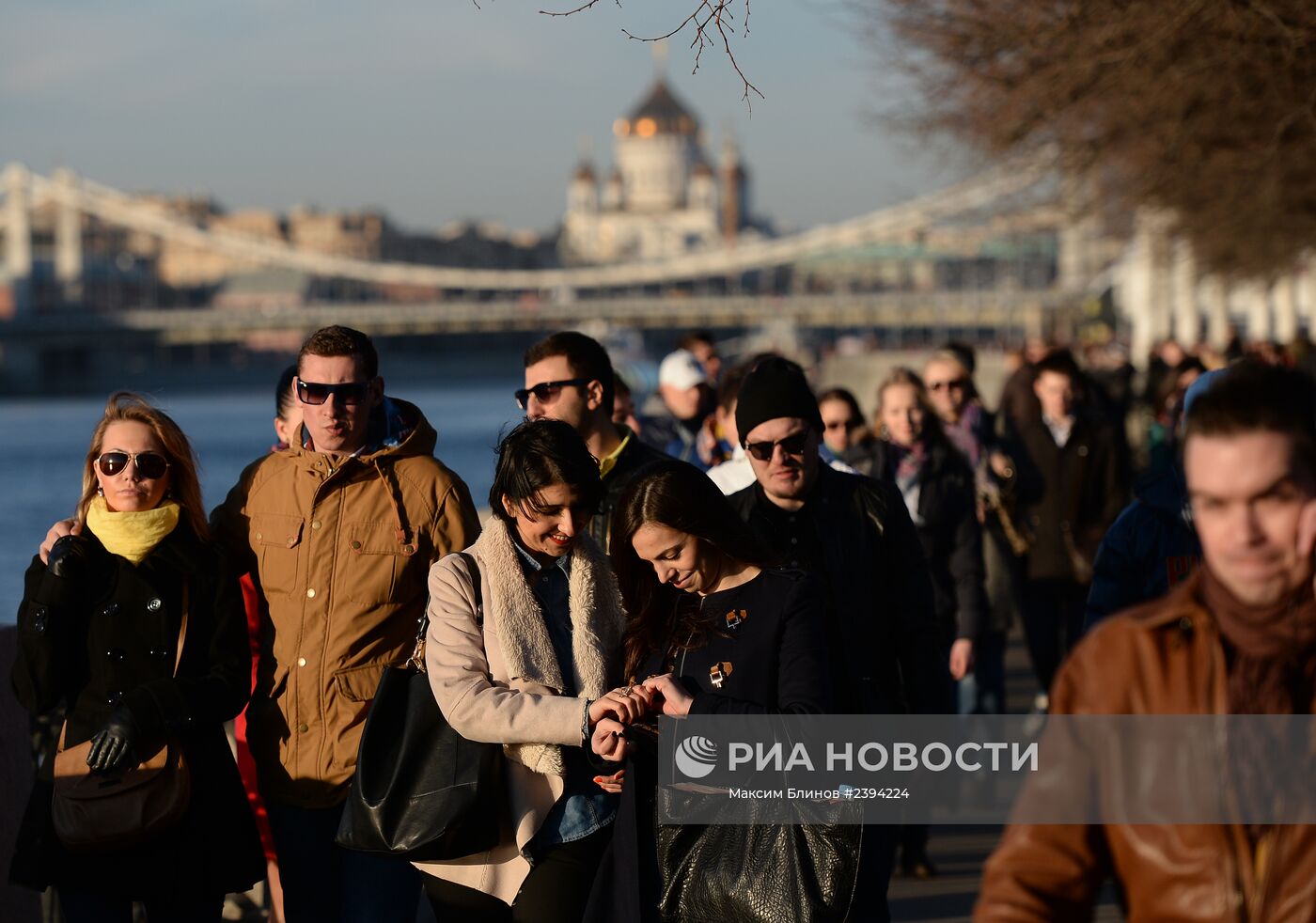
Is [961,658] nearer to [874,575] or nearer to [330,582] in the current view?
[874,575]

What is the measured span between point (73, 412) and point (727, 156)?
90722 mm

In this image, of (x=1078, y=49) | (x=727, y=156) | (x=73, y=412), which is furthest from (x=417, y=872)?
(x=727, y=156)

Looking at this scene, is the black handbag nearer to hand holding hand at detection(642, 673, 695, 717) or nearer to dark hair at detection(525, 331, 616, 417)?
hand holding hand at detection(642, 673, 695, 717)

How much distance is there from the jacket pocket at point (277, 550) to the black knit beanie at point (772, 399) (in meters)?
0.75

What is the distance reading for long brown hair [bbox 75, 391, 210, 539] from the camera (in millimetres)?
3365

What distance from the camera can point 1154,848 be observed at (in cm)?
183

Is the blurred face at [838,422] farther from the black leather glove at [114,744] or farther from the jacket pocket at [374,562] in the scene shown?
the black leather glove at [114,744]

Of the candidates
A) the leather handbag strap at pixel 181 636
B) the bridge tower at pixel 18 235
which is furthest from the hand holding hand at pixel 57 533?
the bridge tower at pixel 18 235

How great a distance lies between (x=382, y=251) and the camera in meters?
117

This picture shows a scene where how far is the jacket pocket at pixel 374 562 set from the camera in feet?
11.2

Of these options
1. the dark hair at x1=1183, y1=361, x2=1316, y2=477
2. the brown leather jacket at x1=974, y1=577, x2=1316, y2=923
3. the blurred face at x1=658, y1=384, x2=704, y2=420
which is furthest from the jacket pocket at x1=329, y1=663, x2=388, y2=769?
the blurred face at x1=658, y1=384, x2=704, y2=420

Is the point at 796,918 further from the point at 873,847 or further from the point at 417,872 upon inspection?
the point at 417,872

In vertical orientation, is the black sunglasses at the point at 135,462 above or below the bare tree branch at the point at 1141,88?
below

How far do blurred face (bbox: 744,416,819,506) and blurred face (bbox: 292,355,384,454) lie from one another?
64 centimetres
